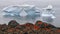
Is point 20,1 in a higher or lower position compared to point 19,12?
higher

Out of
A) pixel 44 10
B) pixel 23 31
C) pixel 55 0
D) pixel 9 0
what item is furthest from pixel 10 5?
pixel 23 31

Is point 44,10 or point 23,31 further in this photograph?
point 44,10

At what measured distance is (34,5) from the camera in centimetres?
184

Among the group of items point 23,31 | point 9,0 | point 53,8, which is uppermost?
point 9,0

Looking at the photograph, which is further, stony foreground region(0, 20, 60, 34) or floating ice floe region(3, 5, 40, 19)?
floating ice floe region(3, 5, 40, 19)

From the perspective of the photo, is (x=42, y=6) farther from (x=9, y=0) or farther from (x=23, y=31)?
(x=23, y=31)

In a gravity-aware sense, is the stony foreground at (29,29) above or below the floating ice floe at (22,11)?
below

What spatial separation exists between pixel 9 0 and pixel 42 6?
37cm

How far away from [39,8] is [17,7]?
9.2 inches

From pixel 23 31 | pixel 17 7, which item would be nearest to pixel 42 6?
pixel 17 7

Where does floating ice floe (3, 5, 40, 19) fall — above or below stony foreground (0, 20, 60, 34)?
above

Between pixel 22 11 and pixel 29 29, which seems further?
Answer: pixel 22 11

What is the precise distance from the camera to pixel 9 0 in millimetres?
1884

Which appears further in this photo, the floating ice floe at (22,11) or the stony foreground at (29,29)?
the floating ice floe at (22,11)
